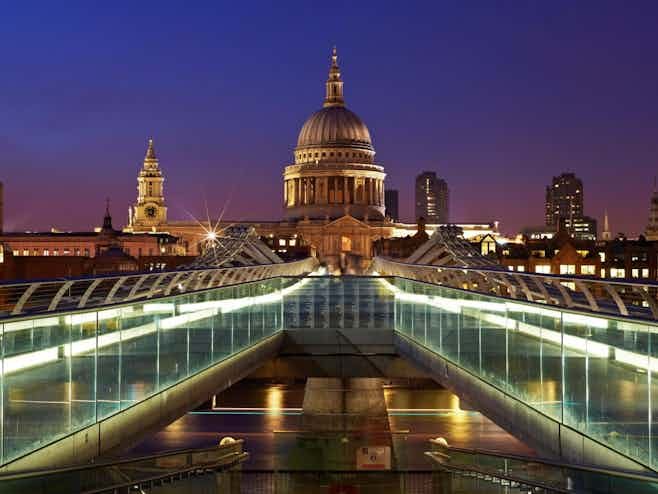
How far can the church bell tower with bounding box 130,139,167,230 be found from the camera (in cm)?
18688

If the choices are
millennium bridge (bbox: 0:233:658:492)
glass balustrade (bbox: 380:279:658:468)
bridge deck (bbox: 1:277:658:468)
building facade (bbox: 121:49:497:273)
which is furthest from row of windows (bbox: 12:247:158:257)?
glass balustrade (bbox: 380:279:658:468)

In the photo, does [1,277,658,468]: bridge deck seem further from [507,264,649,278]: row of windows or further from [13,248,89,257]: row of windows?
[13,248,89,257]: row of windows

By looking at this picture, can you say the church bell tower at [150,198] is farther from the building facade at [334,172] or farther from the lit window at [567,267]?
the lit window at [567,267]

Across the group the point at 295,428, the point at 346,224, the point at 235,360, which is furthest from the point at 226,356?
the point at 346,224

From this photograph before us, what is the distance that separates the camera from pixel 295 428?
44969 millimetres

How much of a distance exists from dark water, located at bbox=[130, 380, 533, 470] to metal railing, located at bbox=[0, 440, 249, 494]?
16614 mm

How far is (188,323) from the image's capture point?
→ 17391mm

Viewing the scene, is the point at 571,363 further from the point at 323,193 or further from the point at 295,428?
the point at 323,193

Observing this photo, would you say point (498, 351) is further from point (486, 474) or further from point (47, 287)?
point (47, 287)

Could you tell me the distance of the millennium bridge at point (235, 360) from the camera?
10727mm

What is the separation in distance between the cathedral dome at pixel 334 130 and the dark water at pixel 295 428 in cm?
12400

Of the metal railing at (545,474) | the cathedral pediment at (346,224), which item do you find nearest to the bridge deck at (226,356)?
the metal railing at (545,474)

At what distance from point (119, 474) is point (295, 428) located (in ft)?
110

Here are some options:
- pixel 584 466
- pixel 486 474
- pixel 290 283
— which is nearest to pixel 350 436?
pixel 290 283
